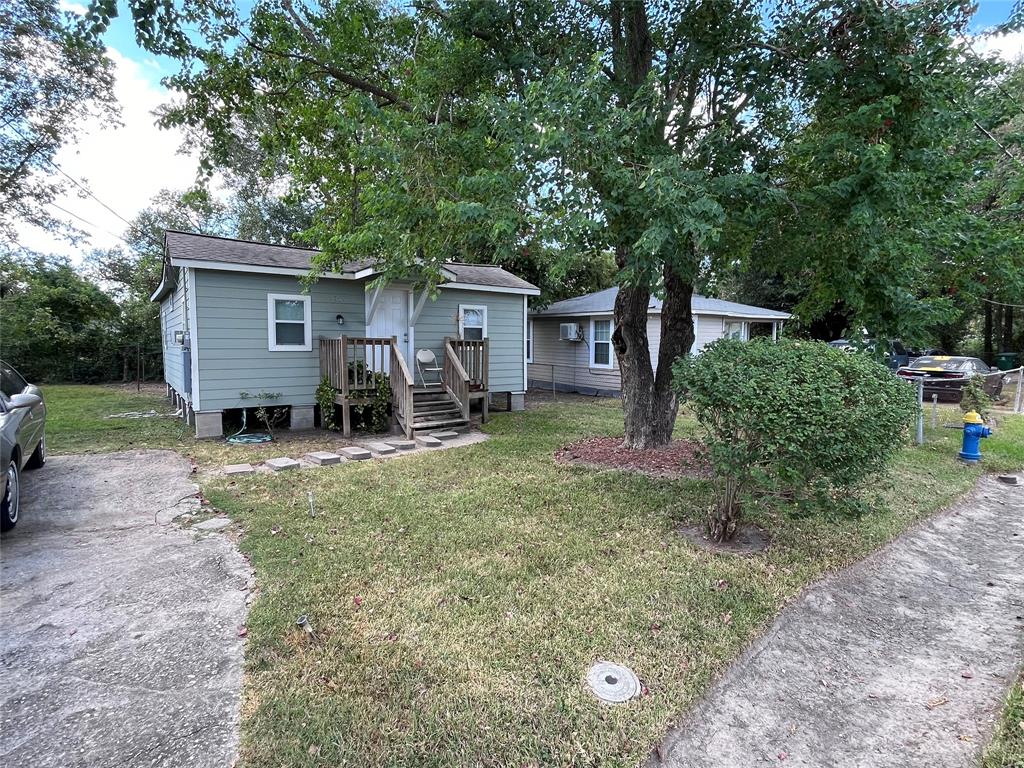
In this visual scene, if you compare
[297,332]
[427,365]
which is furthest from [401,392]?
[297,332]

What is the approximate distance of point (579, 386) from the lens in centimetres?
1505

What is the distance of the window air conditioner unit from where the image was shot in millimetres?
14547

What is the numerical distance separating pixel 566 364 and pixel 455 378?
6.62 meters

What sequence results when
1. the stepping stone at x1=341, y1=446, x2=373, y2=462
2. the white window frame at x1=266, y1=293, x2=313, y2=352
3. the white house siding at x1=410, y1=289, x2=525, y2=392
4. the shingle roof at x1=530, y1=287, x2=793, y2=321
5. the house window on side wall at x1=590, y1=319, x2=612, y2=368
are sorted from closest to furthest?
1. the stepping stone at x1=341, y1=446, x2=373, y2=462
2. the white window frame at x1=266, y1=293, x2=313, y2=352
3. the white house siding at x1=410, y1=289, x2=525, y2=392
4. the shingle roof at x1=530, y1=287, x2=793, y2=321
5. the house window on side wall at x1=590, y1=319, x2=612, y2=368

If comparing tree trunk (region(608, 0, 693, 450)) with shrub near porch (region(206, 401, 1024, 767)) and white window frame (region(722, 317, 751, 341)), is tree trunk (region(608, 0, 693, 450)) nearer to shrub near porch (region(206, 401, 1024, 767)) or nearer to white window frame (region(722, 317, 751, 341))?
shrub near porch (region(206, 401, 1024, 767))

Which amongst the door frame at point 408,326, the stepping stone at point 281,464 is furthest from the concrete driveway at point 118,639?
the door frame at point 408,326

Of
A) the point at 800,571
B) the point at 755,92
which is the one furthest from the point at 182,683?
the point at 755,92

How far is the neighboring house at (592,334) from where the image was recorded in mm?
13758

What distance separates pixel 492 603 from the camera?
300cm

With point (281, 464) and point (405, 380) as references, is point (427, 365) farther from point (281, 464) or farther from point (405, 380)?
point (281, 464)

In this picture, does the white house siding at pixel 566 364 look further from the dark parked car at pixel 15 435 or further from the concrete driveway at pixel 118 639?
the dark parked car at pixel 15 435

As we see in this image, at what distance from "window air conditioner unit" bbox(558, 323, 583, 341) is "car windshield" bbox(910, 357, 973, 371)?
8.77 m

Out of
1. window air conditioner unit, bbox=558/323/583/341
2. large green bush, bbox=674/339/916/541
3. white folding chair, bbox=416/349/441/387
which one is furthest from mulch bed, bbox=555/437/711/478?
window air conditioner unit, bbox=558/323/583/341

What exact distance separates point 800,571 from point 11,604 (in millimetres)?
5111
